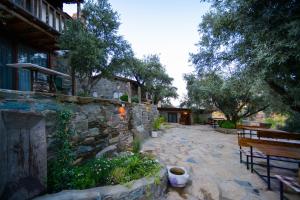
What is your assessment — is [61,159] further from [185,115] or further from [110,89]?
[185,115]

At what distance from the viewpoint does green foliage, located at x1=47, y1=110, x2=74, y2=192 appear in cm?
231

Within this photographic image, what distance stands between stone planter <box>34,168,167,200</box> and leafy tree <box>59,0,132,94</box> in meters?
3.90

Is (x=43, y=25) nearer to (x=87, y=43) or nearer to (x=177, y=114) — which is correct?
(x=87, y=43)

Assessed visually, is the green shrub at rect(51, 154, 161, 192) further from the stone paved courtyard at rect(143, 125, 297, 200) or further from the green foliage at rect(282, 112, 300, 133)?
the green foliage at rect(282, 112, 300, 133)

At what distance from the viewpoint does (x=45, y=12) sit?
219 inches

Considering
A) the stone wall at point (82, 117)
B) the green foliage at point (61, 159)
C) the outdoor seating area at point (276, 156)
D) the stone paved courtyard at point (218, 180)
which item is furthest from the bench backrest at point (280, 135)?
the green foliage at point (61, 159)

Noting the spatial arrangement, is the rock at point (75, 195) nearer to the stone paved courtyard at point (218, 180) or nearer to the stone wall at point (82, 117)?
the stone wall at point (82, 117)

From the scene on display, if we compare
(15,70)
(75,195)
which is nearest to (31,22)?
(15,70)

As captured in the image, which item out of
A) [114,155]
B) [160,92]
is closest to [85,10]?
[114,155]

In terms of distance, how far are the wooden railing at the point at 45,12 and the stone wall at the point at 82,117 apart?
138 inches

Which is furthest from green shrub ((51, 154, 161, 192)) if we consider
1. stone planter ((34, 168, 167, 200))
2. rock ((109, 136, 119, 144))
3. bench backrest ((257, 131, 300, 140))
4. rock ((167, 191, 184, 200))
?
bench backrest ((257, 131, 300, 140))

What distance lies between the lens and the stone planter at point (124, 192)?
2.04m

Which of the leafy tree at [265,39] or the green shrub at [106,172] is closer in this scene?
the green shrub at [106,172]

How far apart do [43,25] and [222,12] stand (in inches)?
205
